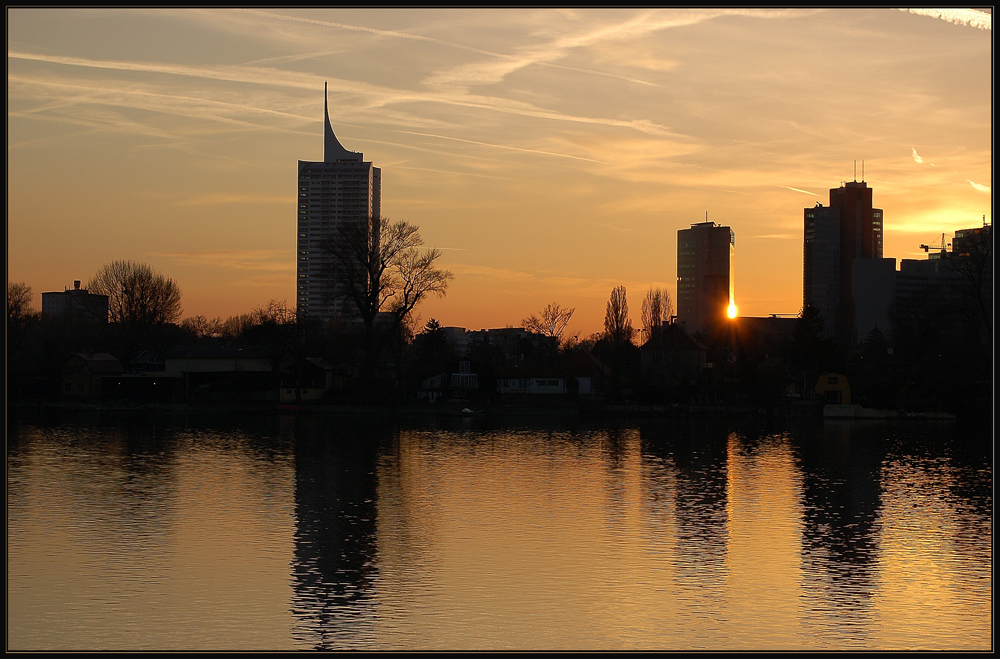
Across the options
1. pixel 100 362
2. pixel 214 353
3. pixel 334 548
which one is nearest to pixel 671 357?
pixel 214 353

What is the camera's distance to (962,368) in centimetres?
6462

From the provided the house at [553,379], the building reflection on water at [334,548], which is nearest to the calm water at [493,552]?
the building reflection on water at [334,548]

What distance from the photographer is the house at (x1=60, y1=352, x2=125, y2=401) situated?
7694 cm

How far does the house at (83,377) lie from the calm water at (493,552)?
41.2m

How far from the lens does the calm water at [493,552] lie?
1423 cm

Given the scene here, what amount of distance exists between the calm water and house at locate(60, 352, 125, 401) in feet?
135

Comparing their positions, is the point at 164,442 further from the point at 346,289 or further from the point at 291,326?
the point at 291,326

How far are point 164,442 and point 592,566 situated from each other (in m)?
31.6

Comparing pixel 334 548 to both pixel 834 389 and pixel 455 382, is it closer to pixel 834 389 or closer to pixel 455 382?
pixel 455 382

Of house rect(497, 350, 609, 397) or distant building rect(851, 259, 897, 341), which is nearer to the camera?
house rect(497, 350, 609, 397)

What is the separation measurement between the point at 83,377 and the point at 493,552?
6698 cm

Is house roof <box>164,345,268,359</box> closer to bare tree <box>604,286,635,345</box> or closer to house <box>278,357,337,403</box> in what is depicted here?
house <box>278,357,337,403</box>

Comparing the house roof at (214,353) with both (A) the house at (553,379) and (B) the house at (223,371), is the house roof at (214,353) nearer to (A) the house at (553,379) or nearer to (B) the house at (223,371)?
(B) the house at (223,371)

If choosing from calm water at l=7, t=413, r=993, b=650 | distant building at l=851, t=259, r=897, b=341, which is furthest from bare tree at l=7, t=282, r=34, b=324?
distant building at l=851, t=259, r=897, b=341
